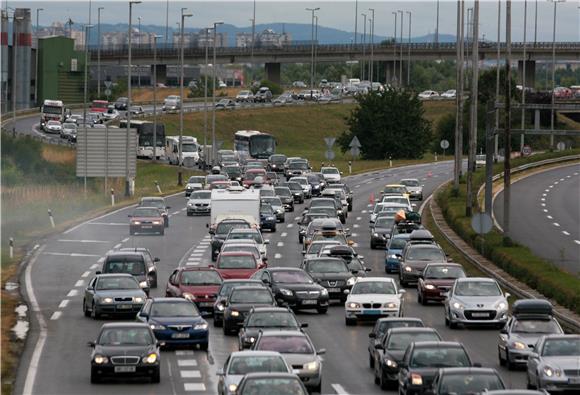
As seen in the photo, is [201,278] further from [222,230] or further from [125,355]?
[222,230]

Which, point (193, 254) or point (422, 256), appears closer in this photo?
point (422, 256)

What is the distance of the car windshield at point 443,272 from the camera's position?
1940 inches

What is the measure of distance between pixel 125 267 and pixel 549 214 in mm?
43952

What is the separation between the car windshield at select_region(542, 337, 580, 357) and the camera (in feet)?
99.7

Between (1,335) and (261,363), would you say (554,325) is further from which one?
(1,335)

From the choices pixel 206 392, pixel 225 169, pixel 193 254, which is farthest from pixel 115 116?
pixel 206 392

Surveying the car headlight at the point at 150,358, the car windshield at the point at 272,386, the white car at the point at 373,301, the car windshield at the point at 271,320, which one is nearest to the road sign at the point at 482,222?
the white car at the point at 373,301

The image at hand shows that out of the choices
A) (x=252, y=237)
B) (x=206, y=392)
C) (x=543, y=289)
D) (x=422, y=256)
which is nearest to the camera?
(x=206, y=392)

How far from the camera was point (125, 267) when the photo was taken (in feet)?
166

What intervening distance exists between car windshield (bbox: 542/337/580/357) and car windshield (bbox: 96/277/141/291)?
1692 centimetres

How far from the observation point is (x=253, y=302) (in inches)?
1622

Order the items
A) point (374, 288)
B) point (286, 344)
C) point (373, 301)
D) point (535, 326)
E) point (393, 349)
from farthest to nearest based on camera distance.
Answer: point (374, 288) < point (373, 301) < point (535, 326) < point (393, 349) < point (286, 344)

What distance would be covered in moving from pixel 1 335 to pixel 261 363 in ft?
49.0

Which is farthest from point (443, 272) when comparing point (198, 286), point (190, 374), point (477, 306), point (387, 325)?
point (190, 374)
